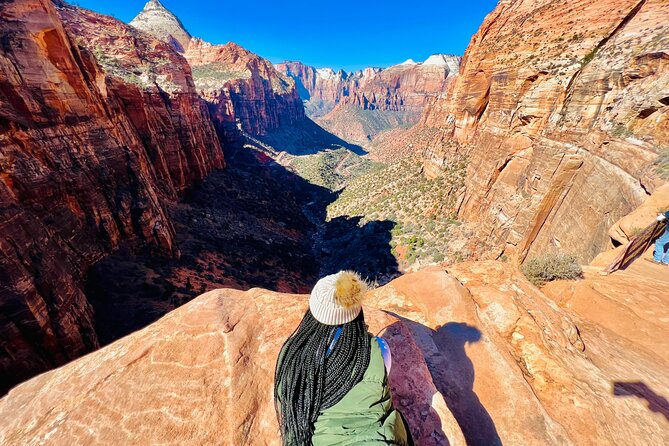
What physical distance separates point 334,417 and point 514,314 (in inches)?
194

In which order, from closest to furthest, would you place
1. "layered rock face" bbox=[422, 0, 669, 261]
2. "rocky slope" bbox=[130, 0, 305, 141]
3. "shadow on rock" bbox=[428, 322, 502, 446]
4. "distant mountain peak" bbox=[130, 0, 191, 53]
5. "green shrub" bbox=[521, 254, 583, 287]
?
"shadow on rock" bbox=[428, 322, 502, 446]
"green shrub" bbox=[521, 254, 583, 287]
"layered rock face" bbox=[422, 0, 669, 261]
"rocky slope" bbox=[130, 0, 305, 141]
"distant mountain peak" bbox=[130, 0, 191, 53]

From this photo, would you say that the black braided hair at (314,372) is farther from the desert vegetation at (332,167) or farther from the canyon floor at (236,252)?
the desert vegetation at (332,167)

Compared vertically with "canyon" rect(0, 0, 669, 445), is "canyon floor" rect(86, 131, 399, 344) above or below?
below

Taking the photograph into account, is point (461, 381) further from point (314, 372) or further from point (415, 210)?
point (415, 210)

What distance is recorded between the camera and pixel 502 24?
2892 centimetres

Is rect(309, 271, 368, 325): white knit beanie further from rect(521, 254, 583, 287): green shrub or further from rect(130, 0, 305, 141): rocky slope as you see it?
rect(130, 0, 305, 141): rocky slope

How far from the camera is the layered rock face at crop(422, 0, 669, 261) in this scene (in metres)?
12.6

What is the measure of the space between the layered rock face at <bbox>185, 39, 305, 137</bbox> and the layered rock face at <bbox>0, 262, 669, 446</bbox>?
72574mm

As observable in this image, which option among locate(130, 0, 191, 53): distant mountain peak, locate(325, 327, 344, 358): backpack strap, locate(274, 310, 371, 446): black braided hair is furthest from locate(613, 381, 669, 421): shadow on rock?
locate(130, 0, 191, 53): distant mountain peak

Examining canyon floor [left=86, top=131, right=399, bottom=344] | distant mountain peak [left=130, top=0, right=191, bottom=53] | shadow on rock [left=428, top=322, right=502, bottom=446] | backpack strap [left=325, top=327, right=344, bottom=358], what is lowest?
canyon floor [left=86, top=131, right=399, bottom=344]

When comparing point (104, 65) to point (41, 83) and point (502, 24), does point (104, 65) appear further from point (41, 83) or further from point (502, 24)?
point (502, 24)

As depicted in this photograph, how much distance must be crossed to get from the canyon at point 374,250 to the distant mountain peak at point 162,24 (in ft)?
305

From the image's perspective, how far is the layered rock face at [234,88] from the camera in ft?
262

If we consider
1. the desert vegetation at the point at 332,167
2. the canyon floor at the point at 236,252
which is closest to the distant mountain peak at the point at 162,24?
the desert vegetation at the point at 332,167
